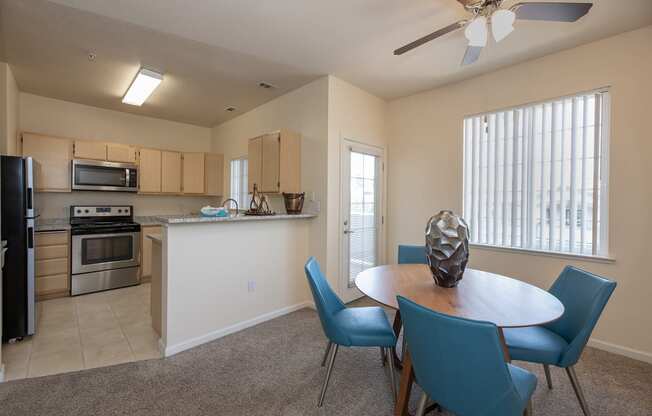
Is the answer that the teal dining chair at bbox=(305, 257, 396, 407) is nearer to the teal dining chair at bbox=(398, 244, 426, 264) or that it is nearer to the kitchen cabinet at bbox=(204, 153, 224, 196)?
the teal dining chair at bbox=(398, 244, 426, 264)

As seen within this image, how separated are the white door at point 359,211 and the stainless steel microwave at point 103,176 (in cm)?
335

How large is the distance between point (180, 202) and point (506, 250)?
5.15 meters

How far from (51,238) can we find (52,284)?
0.58 meters

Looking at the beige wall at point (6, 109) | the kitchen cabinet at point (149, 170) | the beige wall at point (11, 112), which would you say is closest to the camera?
the beige wall at point (6, 109)

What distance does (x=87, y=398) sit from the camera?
72.1 inches

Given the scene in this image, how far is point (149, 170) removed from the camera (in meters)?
4.61

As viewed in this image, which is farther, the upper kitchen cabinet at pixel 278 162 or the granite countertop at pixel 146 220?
the granite countertop at pixel 146 220

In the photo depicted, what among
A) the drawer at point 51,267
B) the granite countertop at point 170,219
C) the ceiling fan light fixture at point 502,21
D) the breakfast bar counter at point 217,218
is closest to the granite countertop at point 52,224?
the granite countertop at point 170,219

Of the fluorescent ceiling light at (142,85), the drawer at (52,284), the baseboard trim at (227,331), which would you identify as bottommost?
the baseboard trim at (227,331)

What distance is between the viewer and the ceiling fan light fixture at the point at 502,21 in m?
1.56

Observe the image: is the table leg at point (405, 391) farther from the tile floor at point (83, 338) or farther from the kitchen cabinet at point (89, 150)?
the kitchen cabinet at point (89, 150)

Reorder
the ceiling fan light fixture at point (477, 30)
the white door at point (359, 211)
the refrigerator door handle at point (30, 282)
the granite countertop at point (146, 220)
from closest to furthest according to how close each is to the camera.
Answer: the ceiling fan light fixture at point (477, 30)
the refrigerator door handle at point (30, 282)
the white door at point (359, 211)
the granite countertop at point (146, 220)

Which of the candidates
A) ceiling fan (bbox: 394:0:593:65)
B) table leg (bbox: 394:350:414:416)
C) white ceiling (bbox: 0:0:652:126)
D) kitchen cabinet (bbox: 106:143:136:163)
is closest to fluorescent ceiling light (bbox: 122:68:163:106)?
white ceiling (bbox: 0:0:652:126)

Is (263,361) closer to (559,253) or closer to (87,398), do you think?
(87,398)
